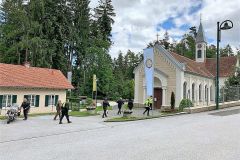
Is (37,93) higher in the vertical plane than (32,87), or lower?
lower

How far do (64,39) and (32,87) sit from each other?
21.0 metres

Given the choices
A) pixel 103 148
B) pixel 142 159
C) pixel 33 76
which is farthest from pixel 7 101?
pixel 142 159

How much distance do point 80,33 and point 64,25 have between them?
4.29 meters

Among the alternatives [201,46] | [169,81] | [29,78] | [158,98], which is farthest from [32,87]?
[201,46]

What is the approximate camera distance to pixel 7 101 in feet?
104

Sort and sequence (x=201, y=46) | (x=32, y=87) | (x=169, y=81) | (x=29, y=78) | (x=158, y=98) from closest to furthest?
(x=32, y=87), (x=29, y=78), (x=169, y=81), (x=158, y=98), (x=201, y=46)

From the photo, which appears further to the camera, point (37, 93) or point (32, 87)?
point (37, 93)

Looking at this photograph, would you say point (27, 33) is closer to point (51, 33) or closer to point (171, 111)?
point (51, 33)

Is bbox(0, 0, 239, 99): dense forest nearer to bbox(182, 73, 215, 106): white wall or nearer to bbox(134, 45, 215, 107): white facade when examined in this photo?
bbox(134, 45, 215, 107): white facade

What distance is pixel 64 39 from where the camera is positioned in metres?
53.5

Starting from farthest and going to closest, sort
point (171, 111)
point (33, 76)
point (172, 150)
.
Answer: point (33, 76) → point (171, 111) → point (172, 150)

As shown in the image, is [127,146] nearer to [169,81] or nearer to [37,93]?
[37,93]

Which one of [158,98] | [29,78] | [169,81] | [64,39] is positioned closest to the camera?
[29,78]

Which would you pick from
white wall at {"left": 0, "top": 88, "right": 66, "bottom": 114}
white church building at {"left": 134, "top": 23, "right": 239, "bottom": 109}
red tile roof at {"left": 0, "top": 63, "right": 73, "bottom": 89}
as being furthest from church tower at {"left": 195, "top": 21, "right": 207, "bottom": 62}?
white wall at {"left": 0, "top": 88, "right": 66, "bottom": 114}
